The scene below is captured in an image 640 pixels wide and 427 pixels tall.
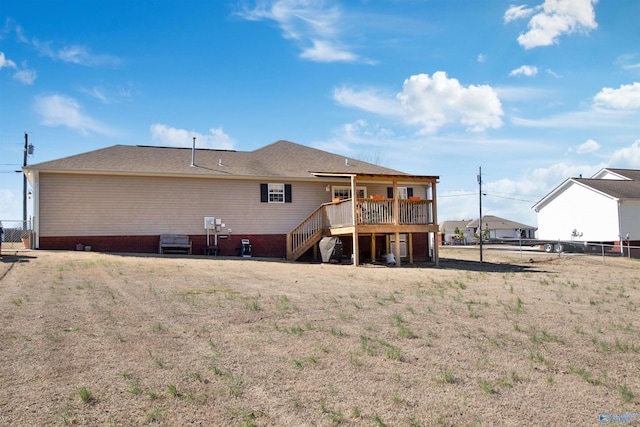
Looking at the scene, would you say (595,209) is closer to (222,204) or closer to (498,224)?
(222,204)

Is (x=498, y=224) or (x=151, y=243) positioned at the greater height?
(x=498, y=224)

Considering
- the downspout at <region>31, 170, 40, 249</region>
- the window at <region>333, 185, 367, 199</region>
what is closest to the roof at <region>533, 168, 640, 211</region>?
the window at <region>333, 185, 367, 199</region>

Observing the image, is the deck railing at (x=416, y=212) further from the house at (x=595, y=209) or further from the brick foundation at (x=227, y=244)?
the house at (x=595, y=209)

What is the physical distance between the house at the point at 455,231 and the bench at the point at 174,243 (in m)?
45.5

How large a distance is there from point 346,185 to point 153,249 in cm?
811

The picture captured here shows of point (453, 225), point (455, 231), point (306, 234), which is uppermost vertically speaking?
point (453, 225)

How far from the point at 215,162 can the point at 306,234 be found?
4.95m

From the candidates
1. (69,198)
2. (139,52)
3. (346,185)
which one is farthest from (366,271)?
(69,198)

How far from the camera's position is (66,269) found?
1285cm

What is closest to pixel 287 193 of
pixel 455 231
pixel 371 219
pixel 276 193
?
pixel 276 193

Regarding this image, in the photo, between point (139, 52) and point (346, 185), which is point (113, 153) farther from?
point (346, 185)

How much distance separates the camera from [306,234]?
66.0 ft

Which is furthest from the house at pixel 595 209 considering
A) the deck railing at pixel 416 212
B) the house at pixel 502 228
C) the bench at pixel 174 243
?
the house at pixel 502 228

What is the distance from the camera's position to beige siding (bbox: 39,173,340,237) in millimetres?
18266
